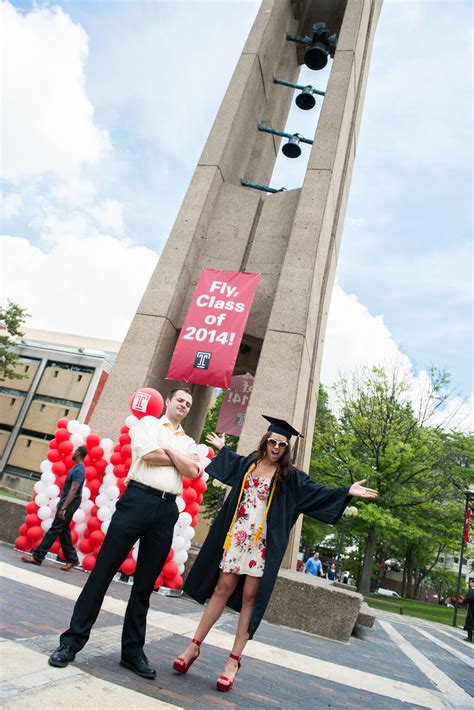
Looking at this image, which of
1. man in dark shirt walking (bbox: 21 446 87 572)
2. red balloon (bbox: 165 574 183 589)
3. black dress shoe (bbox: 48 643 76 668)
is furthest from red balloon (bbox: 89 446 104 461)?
black dress shoe (bbox: 48 643 76 668)

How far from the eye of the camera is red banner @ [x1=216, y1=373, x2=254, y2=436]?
12547 millimetres

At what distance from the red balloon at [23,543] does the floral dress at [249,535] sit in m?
5.06

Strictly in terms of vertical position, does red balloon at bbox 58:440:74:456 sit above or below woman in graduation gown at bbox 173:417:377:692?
above

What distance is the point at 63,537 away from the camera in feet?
23.6

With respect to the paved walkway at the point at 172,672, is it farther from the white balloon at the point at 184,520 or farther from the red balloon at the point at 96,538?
the white balloon at the point at 184,520

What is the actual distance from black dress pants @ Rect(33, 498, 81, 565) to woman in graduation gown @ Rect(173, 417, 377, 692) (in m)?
4.00

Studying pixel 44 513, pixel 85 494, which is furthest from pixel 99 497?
pixel 44 513

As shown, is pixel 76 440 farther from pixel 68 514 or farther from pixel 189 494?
pixel 189 494

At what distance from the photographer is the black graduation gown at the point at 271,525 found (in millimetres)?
3506

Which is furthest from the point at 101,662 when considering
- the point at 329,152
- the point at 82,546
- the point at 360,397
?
the point at 360,397

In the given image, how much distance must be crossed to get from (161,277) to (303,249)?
10.1ft

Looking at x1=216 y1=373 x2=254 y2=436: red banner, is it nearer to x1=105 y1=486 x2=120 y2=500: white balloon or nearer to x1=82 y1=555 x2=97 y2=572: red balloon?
x1=105 y1=486 x2=120 y2=500: white balloon

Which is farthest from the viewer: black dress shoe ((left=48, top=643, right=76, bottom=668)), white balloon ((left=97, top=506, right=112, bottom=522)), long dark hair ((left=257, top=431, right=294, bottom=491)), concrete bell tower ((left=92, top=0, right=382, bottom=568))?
concrete bell tower ((left=92, top=0, right=382, bottom=568))

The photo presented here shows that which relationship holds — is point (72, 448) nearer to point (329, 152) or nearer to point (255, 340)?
point (255, 340)
